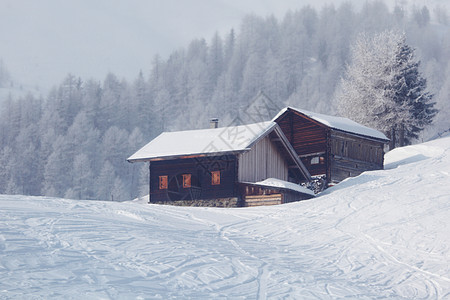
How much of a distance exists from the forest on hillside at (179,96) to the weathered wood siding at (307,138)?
69.2 ft

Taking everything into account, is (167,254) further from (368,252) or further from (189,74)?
(189,74)

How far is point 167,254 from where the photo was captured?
15.9m

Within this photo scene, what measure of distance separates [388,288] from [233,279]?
13.7 ft

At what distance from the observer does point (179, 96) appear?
131750mm

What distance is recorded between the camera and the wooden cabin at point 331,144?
139 ft

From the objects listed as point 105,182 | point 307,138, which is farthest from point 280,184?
point 105,182

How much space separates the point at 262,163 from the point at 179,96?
9715cm

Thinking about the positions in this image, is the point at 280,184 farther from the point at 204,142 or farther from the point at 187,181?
the point at 187,181

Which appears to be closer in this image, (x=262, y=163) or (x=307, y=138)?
(x=262, y=163)

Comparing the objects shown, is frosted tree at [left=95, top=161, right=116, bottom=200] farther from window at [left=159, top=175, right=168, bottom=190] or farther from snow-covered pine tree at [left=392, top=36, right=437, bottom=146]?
window at [left=159, top=175, right=168, bottom=190]

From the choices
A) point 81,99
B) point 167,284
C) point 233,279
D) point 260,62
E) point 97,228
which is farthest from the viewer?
point 260,62

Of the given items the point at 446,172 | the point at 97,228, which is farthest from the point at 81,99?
the point at 97,228

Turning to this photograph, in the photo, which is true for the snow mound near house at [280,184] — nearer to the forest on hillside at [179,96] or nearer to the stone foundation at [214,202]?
the stone foundation at [214,202]

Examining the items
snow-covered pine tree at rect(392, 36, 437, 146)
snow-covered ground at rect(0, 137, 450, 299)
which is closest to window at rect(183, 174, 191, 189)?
snow-covered ground at rect(0, 137, 450, 299)
